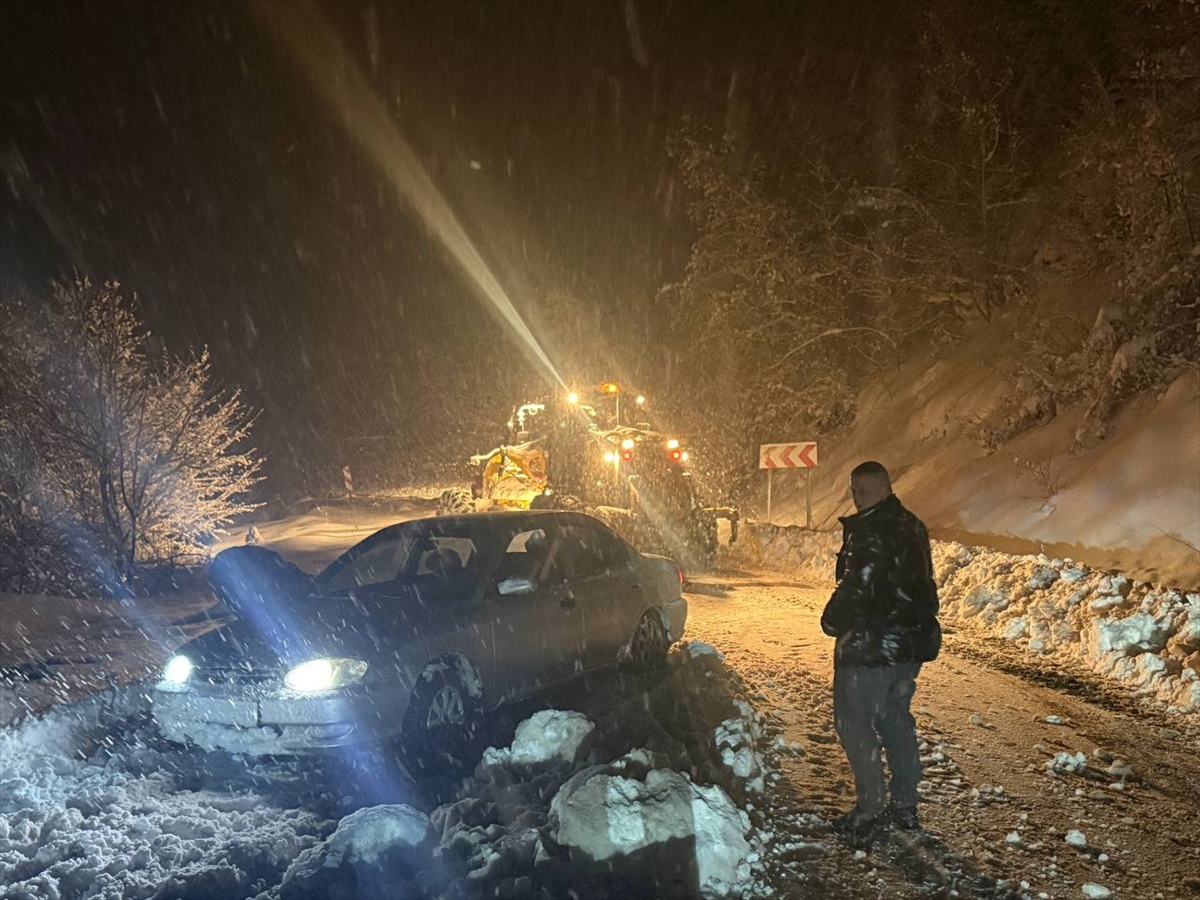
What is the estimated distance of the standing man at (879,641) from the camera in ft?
13.9

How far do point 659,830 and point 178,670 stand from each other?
3.15m

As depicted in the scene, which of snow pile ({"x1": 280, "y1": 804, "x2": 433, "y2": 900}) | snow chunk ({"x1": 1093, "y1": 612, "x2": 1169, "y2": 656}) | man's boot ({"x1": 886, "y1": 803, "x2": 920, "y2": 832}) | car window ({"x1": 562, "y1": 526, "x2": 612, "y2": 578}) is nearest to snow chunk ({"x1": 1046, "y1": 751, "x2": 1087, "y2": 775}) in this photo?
man's boot ({"x1": 886, "y1": 803, "x2": 920, "y2": 832})

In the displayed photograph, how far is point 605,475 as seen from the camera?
1736 centimetres

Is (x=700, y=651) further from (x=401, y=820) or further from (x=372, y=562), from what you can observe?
(x=401, y=820)

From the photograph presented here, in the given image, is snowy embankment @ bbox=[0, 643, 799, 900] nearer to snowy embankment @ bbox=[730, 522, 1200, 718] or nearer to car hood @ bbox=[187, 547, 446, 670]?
car hood @ bbox=[187, 547, 446, 670]

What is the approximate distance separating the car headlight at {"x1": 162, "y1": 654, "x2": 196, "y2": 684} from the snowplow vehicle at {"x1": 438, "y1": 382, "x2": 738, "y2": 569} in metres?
10.1

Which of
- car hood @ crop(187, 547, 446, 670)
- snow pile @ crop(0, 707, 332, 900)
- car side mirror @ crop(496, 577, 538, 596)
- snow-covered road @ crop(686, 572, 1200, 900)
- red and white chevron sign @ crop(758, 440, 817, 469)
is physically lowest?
snow-covered road @ crop(686, 572, 1200, 900)

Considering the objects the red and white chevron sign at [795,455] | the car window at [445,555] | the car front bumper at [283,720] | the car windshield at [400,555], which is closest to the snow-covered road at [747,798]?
the car front bumper at [283,720]

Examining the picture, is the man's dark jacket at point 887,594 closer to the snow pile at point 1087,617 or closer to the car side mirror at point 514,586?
the car side mirror at point 514,586

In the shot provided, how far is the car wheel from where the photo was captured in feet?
23.9

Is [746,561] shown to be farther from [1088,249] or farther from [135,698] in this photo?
[135,698]

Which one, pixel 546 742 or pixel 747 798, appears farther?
pixel 546 742

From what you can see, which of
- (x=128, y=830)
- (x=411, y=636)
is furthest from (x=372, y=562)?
(x=128, y=830)

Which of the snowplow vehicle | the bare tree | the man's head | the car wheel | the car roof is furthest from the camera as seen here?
the snowplow vehicle
